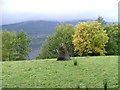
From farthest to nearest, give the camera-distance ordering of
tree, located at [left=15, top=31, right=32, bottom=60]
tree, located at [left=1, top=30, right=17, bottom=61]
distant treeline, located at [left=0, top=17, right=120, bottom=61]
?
tree, located at [left=15, top=31, right=32, bottom=60] < tree, located at [left=1, top=30, right=17, bottom=61] < distant treeline, located at [left=0, top=17, right=120, bottom=61]

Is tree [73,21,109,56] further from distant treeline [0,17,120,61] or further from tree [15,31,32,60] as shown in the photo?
tree [15,31,32,60]

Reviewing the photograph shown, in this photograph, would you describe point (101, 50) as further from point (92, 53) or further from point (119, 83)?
point (119, 83)

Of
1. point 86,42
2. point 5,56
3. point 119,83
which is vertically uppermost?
point 119,83

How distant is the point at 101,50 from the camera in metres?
48.0

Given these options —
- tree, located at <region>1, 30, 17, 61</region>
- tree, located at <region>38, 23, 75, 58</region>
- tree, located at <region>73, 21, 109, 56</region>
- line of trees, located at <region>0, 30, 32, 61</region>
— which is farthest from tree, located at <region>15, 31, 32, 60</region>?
tree, located at <region>73, 21, 109, 56</region>

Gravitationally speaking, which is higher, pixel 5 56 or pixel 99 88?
pixel 99 88

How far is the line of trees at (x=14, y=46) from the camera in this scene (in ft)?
185

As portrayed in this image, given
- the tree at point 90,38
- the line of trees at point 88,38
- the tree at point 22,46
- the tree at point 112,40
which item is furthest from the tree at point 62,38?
the tree at point 112,40

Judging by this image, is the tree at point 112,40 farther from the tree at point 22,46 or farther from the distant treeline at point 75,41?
the tree at point 22,46

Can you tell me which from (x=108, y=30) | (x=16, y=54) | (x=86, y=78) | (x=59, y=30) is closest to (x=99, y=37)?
(x=108, y=30)

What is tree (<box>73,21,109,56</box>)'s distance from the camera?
4772cm

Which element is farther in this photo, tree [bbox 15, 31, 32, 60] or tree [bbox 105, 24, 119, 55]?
tree [bbox 15, 31, 32, 60]

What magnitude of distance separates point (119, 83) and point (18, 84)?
5261mm

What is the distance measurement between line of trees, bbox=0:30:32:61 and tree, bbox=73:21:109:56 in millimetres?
17766
